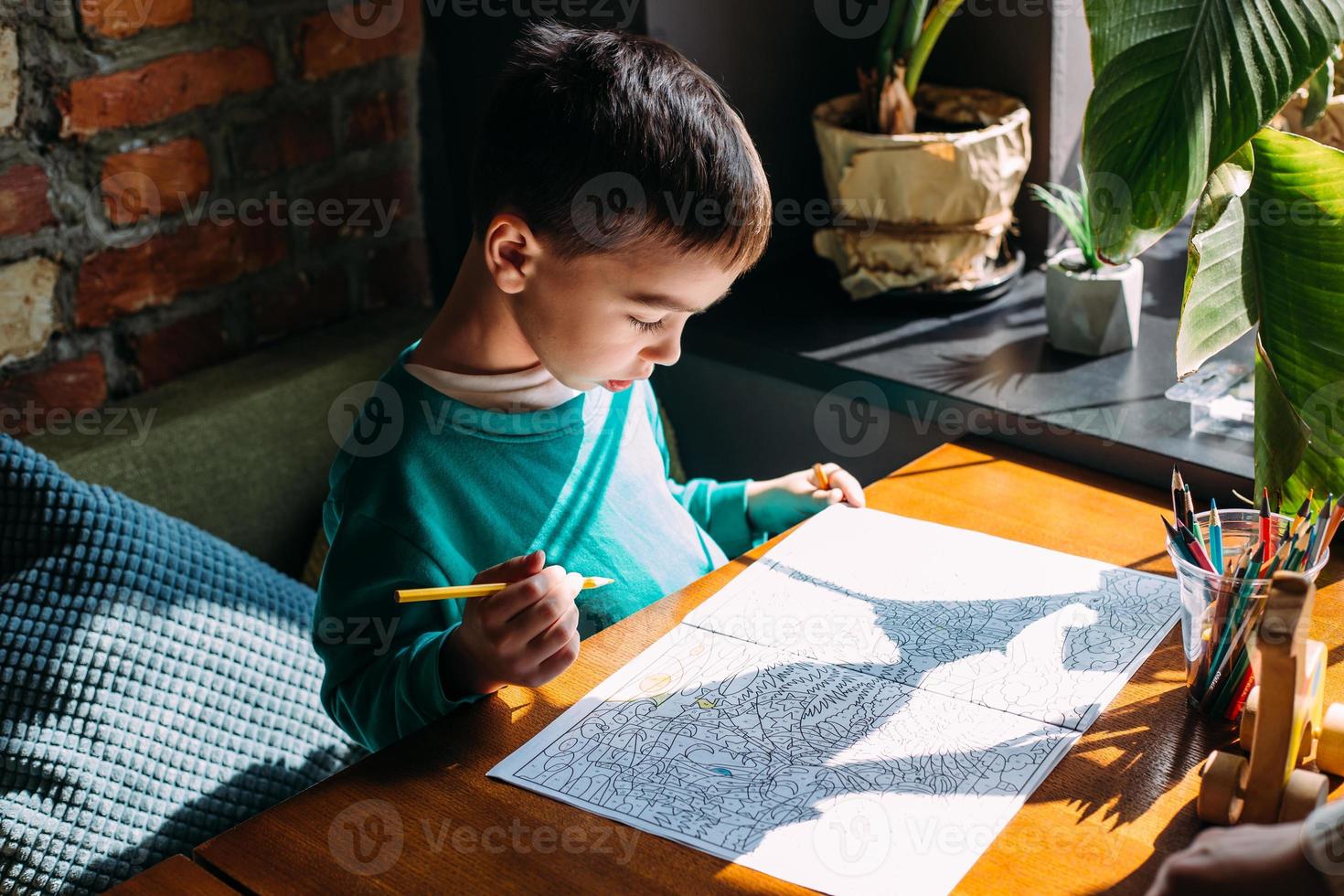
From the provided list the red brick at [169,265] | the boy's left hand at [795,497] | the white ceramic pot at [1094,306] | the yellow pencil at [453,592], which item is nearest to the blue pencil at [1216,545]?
the boy's left hand at [795,497]

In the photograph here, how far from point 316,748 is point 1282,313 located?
86cm

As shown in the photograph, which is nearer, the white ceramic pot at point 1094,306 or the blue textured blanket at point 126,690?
the blue textured blanket at point 126,690

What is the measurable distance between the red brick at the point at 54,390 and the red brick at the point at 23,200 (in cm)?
15

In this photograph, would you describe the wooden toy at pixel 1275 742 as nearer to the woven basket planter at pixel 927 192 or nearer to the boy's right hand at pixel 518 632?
the boy's right hand at pixel 518 632

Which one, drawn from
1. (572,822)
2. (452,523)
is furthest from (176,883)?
(452,523)

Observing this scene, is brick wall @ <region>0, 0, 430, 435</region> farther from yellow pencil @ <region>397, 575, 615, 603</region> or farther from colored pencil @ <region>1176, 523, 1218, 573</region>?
colored pencil @ <region>1176, 523, 1218, 573</region>

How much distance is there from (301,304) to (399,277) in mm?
158

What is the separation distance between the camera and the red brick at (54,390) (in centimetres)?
133

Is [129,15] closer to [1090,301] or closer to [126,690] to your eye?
[126,690]

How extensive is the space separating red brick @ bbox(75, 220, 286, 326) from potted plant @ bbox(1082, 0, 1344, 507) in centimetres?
101

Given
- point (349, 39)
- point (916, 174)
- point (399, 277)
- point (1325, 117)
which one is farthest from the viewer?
point (399, 277)

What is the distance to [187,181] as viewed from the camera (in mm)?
1436

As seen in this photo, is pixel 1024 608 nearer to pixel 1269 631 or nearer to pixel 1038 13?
pixel 1269 631

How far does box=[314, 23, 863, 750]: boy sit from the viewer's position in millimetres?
855
